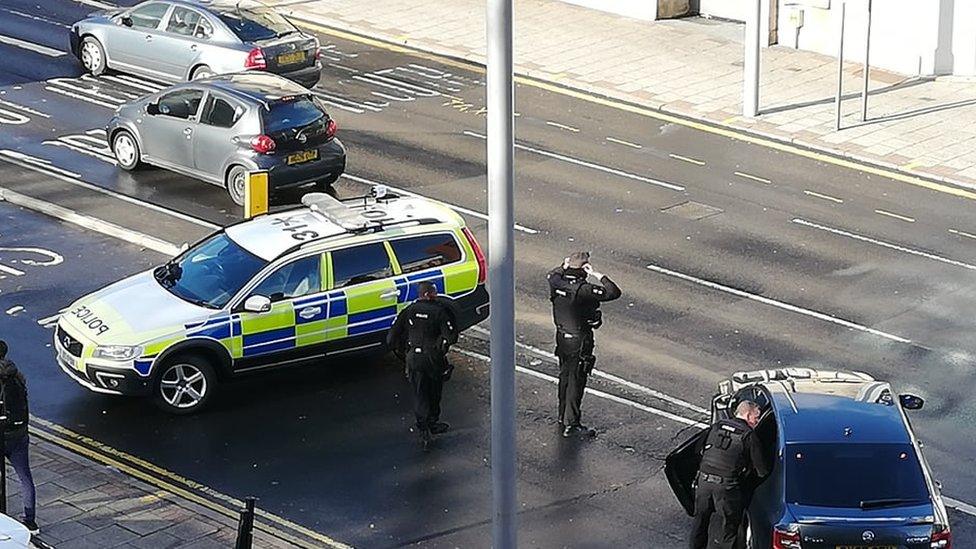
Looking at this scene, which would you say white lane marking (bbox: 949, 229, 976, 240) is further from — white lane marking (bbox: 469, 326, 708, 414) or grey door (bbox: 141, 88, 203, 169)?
grey door (bbox: 141, 88, 203, 169)

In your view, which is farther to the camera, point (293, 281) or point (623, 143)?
point (623, 143)

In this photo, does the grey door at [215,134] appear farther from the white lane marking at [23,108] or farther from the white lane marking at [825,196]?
the white lane marking at [825,196]

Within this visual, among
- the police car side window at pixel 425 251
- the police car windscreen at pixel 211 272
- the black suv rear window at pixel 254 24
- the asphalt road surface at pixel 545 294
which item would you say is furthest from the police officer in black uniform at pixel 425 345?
the black suv rear window at pixel 254 24

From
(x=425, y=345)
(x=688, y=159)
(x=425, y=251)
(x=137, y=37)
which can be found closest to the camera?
(x=425, y=345)

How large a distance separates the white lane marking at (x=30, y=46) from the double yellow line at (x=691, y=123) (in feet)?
15.8

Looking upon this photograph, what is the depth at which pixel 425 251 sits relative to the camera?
56.6ft

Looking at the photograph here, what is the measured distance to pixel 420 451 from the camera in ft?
51.5

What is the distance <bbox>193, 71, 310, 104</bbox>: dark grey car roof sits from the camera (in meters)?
22.7

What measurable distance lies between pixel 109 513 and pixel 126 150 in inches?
405

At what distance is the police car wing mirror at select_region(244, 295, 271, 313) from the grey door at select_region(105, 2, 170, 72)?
12.6m

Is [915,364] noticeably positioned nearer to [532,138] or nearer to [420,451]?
[420,451]

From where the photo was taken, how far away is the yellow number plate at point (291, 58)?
2725cm

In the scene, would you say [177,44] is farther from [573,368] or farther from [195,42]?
[573,368]

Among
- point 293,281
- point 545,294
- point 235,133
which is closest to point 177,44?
point 235,133
